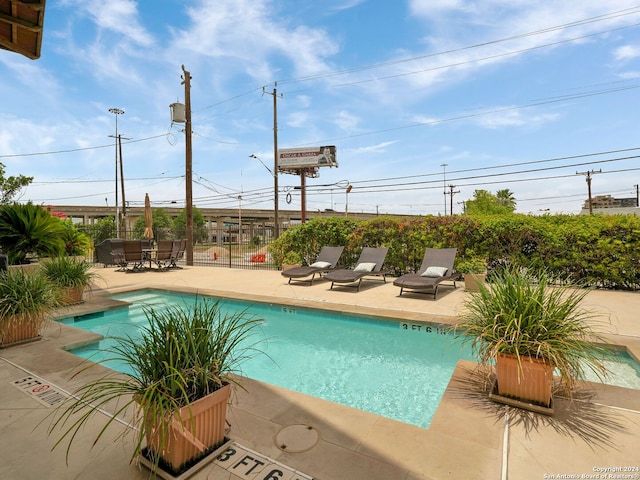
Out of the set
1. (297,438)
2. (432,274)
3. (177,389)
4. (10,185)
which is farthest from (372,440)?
(10,185)

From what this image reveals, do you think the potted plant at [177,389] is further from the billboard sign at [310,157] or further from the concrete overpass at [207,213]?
the concrete overpass at [207,213]

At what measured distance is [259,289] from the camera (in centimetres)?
816

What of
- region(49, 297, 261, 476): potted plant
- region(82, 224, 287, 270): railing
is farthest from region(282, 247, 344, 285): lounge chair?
region(49, 297, 261, 476): potted plant

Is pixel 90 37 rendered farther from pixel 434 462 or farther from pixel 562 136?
pixel 562 136

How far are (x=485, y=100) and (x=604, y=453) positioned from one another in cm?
2157

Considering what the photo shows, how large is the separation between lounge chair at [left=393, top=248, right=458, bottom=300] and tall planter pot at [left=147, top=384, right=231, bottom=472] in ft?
16.9

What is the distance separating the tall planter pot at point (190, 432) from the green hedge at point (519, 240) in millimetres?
6828

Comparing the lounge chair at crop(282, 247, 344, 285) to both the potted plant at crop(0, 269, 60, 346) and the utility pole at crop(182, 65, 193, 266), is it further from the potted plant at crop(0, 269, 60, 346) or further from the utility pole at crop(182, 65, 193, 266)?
the utility pole at crop(182, 65, 193, 266)

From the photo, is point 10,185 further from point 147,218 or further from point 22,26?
point 22,26

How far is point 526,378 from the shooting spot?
2529 millimetres

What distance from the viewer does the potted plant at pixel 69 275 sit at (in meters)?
5.93

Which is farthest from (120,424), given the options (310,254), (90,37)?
(90,37)

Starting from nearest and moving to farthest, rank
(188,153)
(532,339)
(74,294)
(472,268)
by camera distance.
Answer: (532,339), (74,294), (472,268), (188,153)

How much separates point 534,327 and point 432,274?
16.7 ft
